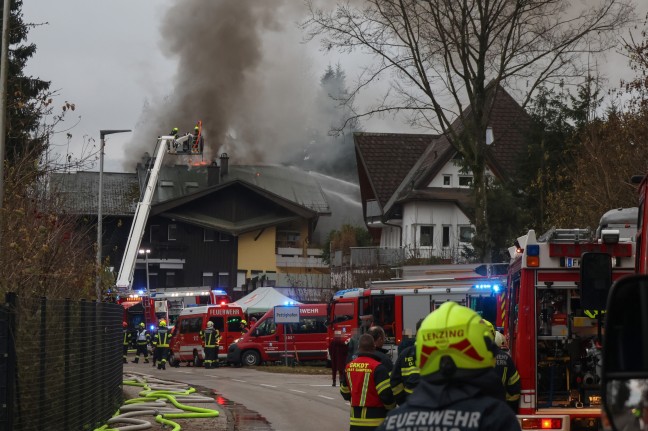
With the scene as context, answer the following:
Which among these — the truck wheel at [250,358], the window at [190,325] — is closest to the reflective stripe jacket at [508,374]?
the truck wheel at [250,358]

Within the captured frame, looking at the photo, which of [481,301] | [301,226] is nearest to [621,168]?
[481,301]

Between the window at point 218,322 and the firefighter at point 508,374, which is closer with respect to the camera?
the firefighter at point 508,374

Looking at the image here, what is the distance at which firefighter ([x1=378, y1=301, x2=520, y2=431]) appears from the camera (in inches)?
147

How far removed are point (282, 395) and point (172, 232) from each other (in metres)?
49.0

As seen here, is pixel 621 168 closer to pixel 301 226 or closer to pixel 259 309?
pixel 259 309

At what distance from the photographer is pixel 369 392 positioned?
30.0 feet

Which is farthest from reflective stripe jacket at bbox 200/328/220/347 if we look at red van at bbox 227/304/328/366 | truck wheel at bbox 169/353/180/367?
truck wheel at bbox 169/353/180/367

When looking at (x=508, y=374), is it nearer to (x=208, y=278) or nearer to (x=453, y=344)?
(x=453, y=344)

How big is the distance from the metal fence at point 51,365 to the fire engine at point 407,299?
8536 mm

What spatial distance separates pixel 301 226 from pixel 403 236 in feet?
51.6

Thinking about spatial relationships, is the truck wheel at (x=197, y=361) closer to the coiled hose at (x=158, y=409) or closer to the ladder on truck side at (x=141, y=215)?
the ladder on truck side at (x=141, y=215)

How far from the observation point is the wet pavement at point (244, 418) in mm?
18047

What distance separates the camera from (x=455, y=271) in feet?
87.6

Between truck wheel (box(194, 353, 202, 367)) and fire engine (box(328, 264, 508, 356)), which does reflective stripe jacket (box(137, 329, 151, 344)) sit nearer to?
truck wheel (box(194, 353, 202, 367))
